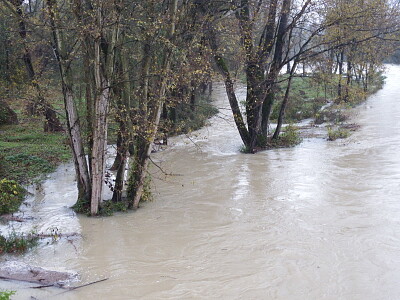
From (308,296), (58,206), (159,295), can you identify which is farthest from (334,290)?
(58,206)

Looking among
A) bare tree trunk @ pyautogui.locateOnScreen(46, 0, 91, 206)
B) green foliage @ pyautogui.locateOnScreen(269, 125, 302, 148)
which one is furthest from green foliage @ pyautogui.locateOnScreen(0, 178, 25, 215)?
green foliage @ pyautogui.locateOnScreen(269, 125, 302, 148)

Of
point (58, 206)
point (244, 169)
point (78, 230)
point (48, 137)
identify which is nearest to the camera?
point (78, 230)

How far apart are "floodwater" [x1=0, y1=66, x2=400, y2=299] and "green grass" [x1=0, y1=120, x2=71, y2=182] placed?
0.80 metres

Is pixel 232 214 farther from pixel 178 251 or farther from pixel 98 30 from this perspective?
pixel 98 30

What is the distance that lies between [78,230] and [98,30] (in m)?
4.06

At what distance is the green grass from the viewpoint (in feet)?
43.7

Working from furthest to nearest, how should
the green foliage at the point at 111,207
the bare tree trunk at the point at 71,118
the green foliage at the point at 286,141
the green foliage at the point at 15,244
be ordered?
the green foliage at the point at 286,141 < the green foliage at the point at 111,207 < the bare tree trunk at the point at 71,118 < the green foliage at the point at 15,244

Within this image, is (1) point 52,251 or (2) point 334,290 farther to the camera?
(1) point 52,251

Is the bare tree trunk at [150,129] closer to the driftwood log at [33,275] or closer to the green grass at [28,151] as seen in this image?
the green grass at [28,151]

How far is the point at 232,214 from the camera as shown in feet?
32.0

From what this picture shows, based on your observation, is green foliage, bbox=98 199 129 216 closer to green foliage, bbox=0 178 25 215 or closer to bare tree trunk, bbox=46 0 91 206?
bare tree trunk, bbox=46 0 91 206

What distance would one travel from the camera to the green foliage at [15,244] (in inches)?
302

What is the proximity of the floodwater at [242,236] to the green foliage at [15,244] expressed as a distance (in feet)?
0.67

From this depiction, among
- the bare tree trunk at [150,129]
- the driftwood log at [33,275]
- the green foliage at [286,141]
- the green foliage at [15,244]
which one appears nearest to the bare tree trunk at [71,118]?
the bare tree trunk at [150,129]
